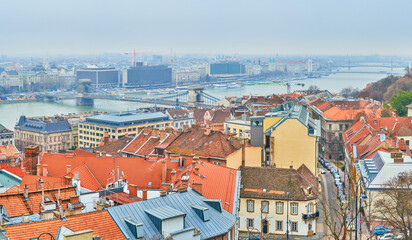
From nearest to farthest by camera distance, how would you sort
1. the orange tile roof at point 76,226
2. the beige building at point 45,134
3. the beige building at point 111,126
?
the orange tile roof at point 76,226
the beige building at point 111,126
the beige building at point 45,134

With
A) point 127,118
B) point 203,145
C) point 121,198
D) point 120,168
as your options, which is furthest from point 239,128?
point 127,118

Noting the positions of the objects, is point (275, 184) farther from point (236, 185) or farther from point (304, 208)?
point (236, 185)

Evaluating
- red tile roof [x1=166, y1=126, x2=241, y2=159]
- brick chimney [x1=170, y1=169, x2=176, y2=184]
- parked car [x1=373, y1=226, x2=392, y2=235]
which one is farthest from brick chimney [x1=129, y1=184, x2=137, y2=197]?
parked car [x1=373, y1=226, x2=392, y2=235]

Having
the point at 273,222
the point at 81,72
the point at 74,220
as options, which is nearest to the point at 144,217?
the point at 74,220

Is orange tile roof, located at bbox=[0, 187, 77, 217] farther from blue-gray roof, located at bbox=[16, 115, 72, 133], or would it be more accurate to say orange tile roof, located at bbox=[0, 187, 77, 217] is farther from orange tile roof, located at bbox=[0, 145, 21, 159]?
blue-gray roof, located at bbox=[16, 115, 72, 133]

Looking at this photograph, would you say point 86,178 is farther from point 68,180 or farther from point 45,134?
point 45,134

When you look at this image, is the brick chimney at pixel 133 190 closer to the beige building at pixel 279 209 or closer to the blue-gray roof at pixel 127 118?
the beige building at pixel 279 209

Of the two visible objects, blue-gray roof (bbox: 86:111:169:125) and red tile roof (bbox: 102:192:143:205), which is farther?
blue-gray roof (bbox: 86:111:169:125)

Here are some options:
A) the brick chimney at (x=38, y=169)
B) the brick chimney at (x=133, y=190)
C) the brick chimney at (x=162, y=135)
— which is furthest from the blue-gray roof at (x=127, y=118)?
the brick chimney at (x=133, y=190)
